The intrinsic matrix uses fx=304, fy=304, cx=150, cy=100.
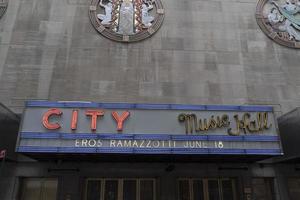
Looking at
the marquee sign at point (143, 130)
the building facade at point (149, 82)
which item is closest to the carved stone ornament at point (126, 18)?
the building facade at point (149, 82)

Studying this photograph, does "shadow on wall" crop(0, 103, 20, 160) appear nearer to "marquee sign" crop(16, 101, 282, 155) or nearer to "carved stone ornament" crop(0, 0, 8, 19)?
"marquee sign" crop(16, 101, 282, 155)

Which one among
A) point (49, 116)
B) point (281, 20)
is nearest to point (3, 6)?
point (49, 116)

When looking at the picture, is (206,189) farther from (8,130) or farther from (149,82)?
(8,130)

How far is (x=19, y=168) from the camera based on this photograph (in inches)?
600

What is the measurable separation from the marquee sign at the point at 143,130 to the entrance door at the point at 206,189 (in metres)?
3.59

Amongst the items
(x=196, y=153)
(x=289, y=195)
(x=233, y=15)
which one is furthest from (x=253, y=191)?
(x=233, y=15)

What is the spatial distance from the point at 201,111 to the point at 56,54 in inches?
354

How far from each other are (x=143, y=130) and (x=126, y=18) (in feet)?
27.3

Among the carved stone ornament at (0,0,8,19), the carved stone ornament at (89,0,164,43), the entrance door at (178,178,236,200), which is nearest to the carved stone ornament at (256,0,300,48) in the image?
the carved stone ornament at (89,0,164,43)

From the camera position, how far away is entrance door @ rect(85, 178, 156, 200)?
15242 mm

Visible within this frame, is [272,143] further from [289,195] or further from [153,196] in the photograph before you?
[153,196]

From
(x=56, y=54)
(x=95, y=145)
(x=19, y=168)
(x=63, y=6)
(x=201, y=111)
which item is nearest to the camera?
(x=95, y=145)

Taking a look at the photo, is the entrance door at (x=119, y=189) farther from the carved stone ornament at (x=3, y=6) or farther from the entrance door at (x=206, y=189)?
the carved stone ornament at (x=3, y=6)

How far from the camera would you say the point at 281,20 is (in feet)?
63.1
